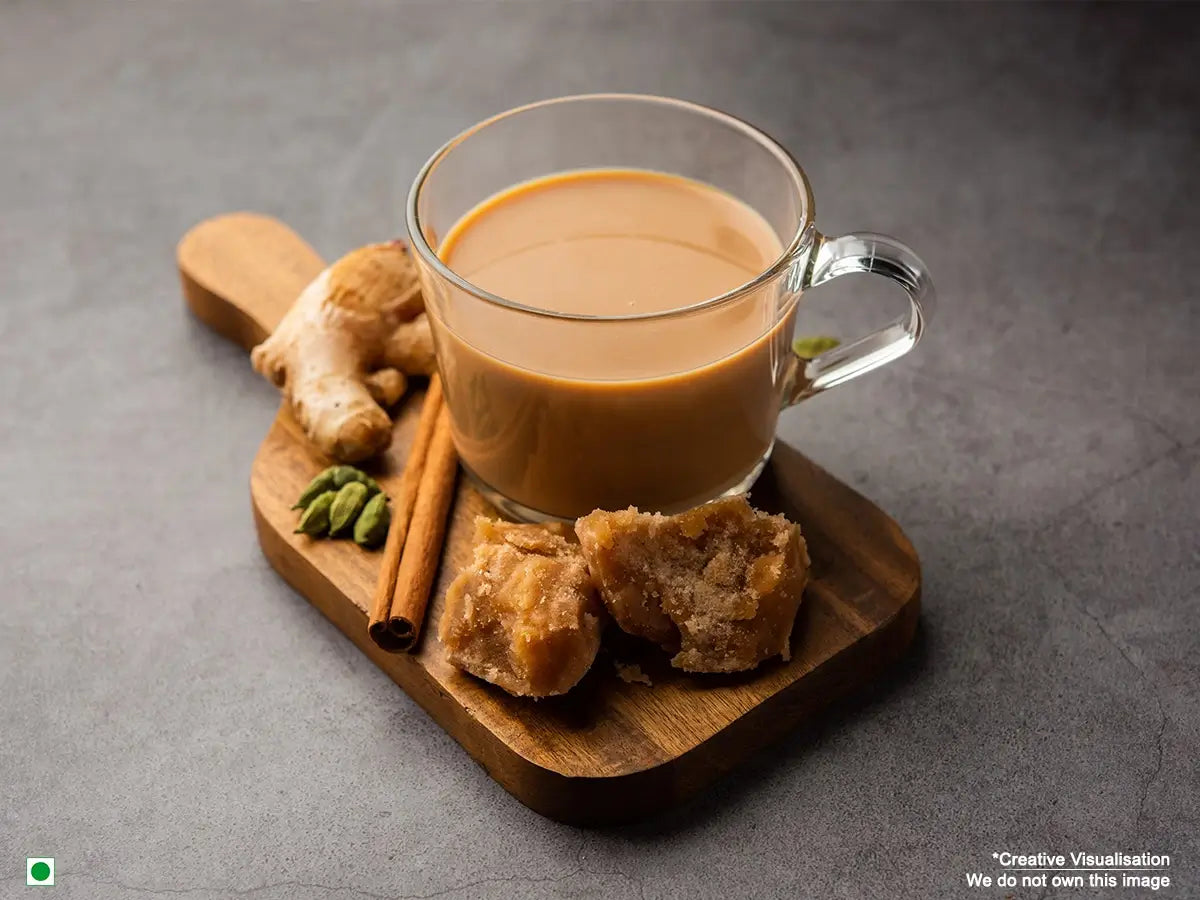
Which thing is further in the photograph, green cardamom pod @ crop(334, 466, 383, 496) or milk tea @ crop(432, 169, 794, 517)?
green cardamom pod @ crop(334, 466, 383, 496)

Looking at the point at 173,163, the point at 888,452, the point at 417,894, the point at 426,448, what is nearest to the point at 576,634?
the point at 417,894

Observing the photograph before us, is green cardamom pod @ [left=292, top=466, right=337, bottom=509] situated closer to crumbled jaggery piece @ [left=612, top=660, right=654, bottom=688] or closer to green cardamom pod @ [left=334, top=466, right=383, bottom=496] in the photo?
green cardamom pod @ [left=334, top=466, right=383, bottom=496]

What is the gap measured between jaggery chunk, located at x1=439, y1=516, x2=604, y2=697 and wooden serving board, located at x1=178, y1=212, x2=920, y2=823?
0.14 ft

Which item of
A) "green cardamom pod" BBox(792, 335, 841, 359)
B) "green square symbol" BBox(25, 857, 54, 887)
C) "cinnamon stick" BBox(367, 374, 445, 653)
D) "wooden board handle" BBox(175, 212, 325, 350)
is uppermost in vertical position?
"green cardamom pod" BBox(792, 335, 841, 359)

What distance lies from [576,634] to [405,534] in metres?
0.34

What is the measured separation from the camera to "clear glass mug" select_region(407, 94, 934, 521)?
5.19ft

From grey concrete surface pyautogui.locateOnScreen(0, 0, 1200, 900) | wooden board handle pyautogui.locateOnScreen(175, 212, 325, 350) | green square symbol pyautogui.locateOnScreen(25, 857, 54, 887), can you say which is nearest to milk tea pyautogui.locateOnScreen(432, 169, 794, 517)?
grey concrete surface pyautogui.locateOnScreen(0, 0, 1200, 900)

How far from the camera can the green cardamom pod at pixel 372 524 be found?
1784mm

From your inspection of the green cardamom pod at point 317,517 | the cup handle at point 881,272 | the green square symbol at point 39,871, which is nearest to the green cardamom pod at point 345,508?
the green cardamom pod at point 317,517

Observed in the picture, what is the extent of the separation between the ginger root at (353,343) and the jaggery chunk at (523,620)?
1.30ft

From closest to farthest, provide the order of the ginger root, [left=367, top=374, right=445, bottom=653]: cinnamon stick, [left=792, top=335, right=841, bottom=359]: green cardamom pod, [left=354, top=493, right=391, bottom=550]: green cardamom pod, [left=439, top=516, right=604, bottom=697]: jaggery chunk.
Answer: [left=439, top=516, right=604, bottom=697]: jaggery chunk → [left=367, top=374, right=445, bottom=653]: cinnamon stick → [left=354, top=493, right=391, bottom=550]: green cardamom pod → the ginger root → [left=792, top=335, right=841, bottom=359]: green cardamom pod

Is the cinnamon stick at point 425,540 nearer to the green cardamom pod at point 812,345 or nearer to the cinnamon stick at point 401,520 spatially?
the cinnamon stick at point 401,520

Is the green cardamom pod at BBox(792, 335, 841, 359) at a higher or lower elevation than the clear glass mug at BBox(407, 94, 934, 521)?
lower

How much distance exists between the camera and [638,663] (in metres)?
1.61
